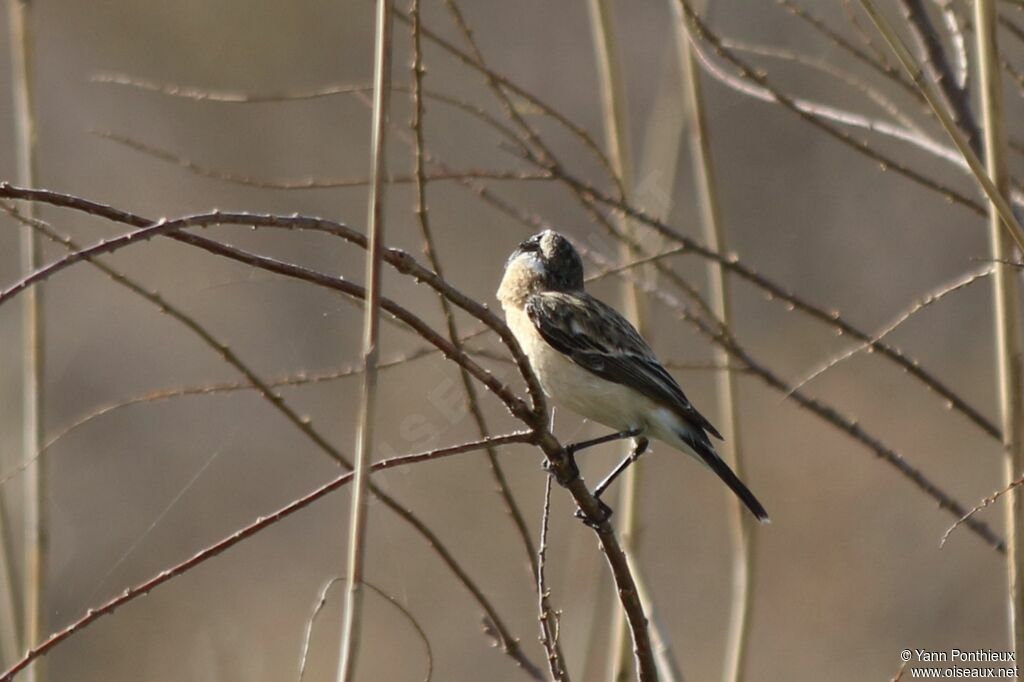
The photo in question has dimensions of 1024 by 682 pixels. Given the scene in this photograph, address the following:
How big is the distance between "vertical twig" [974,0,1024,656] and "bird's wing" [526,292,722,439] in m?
2.01

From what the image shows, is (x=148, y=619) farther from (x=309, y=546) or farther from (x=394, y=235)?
Answer: (x=394, y=235)

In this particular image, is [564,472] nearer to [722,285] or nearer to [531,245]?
[722,285]

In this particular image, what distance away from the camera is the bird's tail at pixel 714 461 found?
418 cm


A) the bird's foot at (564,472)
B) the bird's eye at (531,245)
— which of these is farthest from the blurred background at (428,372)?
the bird's foot at (564,472)

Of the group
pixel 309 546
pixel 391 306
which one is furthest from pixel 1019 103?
pixel 391 306

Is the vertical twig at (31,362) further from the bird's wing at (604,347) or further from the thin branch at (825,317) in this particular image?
the bird's wing at (604,347)

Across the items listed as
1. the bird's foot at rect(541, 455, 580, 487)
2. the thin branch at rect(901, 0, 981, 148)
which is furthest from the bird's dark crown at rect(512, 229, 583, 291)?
the bird's foot at rect(541, 455, 580, 487)

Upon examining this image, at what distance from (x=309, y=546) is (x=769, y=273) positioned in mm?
6495

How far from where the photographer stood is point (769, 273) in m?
15.9

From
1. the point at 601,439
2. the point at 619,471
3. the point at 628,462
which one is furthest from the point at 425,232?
the point at 619,471

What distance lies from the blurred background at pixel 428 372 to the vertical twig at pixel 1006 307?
8.50 metres

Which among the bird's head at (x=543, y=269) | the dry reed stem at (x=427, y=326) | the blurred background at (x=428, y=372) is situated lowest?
the dry reed stem at (x=427, y=326)

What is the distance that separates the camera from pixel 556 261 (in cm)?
542

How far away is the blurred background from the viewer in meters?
12.8
